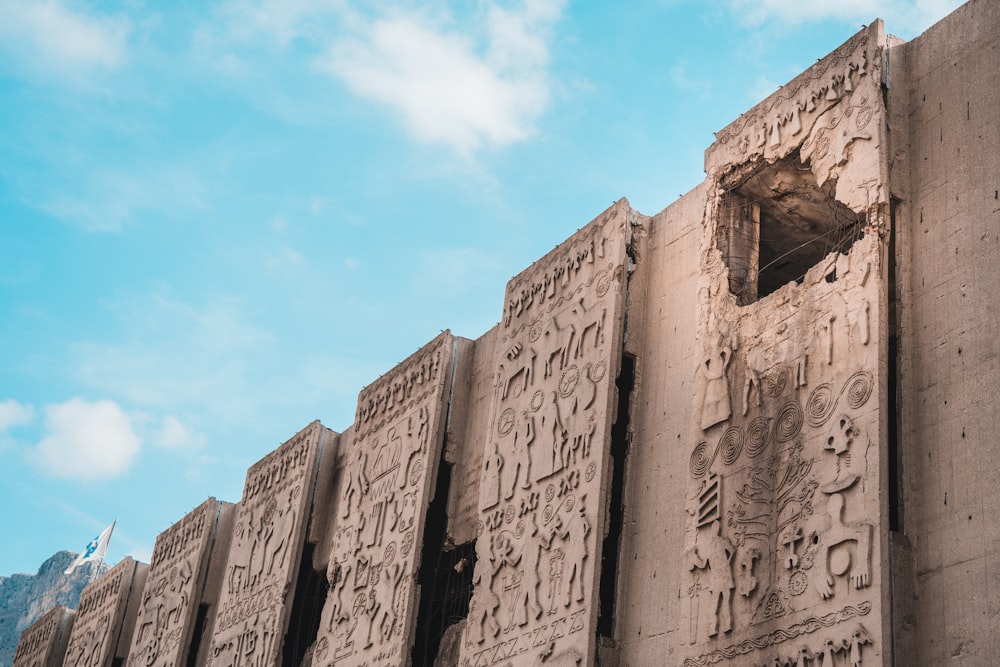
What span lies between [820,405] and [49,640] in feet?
63.3

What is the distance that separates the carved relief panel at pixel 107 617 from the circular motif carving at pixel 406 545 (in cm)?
903

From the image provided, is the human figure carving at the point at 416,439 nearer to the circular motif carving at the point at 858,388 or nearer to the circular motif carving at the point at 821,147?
the circular motif carving at the point at 821,147

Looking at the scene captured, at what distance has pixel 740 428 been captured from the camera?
1055cm

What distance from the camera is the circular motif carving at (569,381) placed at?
12695 millimetres

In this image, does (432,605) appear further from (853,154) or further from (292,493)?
(853,154)

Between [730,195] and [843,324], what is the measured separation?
7.72ft

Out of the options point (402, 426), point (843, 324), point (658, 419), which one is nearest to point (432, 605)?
point (402, 426)

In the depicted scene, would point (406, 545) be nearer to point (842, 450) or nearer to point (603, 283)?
point (603, 283)

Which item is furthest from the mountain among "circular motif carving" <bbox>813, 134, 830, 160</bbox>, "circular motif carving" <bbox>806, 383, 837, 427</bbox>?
"circular motif carving" <bbox>806, 383, 837, 427</bbox>

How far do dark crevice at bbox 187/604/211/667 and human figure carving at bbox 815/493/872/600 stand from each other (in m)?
11.9

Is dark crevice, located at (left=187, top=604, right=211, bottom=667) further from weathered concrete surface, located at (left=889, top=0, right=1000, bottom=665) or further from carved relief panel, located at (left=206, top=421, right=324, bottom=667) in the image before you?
weathered concrete surface, located at (left=889, top=0, right=1000, bottom=665)

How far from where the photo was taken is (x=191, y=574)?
1934 cm

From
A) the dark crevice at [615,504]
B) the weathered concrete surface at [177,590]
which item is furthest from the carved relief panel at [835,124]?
the weathered concrete surface at [177,590]

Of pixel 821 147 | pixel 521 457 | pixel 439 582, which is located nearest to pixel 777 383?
pixel 821 147
